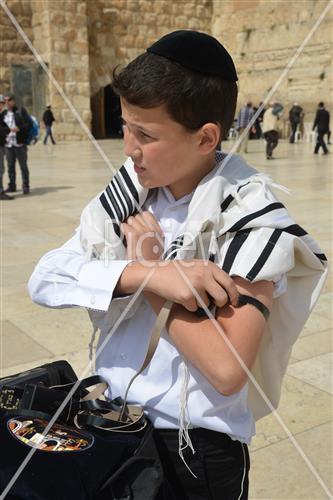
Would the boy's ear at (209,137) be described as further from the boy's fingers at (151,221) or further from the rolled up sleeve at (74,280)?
the rolled up sleeve at (74,280)

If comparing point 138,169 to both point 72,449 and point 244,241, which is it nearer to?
point 244,241

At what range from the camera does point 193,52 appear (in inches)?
44.3

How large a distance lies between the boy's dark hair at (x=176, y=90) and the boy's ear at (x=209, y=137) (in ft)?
0.04

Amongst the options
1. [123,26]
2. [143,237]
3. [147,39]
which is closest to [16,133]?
[143,237]

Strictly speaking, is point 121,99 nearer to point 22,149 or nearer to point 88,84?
point 22,149

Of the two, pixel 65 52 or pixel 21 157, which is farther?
pixel 65 52

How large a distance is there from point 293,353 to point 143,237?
2785 millimetres

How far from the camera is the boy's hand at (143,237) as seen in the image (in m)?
1.28

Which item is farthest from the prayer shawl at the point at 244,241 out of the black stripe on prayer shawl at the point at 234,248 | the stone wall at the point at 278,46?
the stone wall at the point at 278,46

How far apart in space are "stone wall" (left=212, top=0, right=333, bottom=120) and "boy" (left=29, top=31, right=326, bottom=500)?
2228 cm

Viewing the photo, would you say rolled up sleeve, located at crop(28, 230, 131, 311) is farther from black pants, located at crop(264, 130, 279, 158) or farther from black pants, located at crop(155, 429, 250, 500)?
black pants, located at crop(264, 130, 279, 158)

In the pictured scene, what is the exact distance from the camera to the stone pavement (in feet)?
8.46

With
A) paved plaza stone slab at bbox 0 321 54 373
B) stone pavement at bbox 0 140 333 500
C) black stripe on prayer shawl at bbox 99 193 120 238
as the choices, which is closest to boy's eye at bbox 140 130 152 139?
black stripe on prayer shawl at bbox 99 193 120 238

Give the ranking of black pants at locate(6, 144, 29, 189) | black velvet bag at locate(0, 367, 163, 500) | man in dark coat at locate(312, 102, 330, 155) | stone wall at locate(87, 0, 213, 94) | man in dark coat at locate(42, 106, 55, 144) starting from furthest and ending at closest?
1. stone wall at locate(87, 0, 213, 94)
2. man in dark coat at locate(42, 106, 55, 144)
3. man in dark coat at locate(312, 102, 330, 155)
4. black pants at locate(6, 144, 29, 189)
5. black velvet bag at locate(0, 367, 163, 500)
